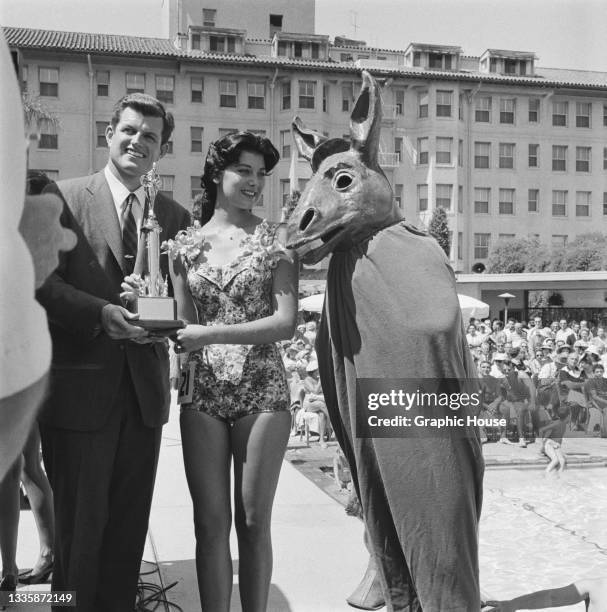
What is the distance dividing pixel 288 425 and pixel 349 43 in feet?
144

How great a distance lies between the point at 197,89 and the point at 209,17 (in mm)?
6802

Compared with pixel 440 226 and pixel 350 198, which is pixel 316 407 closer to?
pixel 350 198

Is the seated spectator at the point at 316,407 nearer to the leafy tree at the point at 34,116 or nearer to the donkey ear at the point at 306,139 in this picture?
the leafy tree at the point at 34,116

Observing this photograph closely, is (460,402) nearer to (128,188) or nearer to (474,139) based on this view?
(128,188)

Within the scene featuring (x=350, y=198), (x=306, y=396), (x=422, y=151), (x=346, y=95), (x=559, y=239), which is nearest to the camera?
(x=350, y=198)

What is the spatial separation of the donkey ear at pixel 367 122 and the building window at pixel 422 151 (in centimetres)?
4072

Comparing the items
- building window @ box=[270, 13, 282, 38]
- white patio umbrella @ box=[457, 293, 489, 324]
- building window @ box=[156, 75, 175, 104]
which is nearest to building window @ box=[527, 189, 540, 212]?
building window @ box=[270, 13, 282, 38]

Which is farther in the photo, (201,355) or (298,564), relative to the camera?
(298,564)

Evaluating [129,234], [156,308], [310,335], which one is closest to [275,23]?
[310,335]

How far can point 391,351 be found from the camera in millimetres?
2152

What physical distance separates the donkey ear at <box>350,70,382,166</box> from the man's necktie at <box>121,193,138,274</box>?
901 millimetres

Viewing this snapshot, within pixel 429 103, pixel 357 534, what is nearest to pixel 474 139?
pixel 429 103

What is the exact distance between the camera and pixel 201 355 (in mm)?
2650

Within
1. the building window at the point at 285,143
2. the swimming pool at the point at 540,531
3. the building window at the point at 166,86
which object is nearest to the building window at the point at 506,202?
the building window at the point at 285,143
